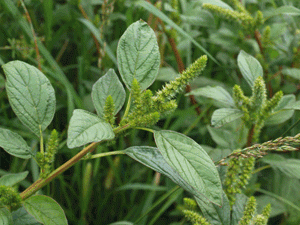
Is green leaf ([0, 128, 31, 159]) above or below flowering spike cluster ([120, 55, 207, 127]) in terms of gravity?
below

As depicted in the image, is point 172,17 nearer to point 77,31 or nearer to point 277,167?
point 77,31

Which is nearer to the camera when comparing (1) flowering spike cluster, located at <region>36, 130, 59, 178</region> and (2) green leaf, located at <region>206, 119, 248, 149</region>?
(1) flowering spike cluster, located at <region>36, 130, 59, 178</region>

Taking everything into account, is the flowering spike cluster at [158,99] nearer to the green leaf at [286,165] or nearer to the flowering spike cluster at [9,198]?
the flowering spike cluster at [9,198]

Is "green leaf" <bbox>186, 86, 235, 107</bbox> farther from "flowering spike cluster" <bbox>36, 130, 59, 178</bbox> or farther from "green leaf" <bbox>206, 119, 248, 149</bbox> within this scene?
"flowering spike cluster" <bbox>36, 130, 59, 178</bbox>

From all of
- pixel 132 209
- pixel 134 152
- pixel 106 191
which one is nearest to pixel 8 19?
pixel 106 191

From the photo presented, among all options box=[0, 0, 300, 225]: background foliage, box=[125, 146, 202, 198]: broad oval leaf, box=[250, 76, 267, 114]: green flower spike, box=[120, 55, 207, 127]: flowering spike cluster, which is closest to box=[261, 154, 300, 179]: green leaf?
box=[0, 0, 300, 225]: background foliage

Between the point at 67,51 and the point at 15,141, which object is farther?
the point at 67,51

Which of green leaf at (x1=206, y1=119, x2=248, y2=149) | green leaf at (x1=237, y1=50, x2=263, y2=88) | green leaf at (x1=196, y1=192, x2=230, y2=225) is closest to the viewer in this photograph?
green leaf at (x1=196, y1=192, x2=230, y2=225)
